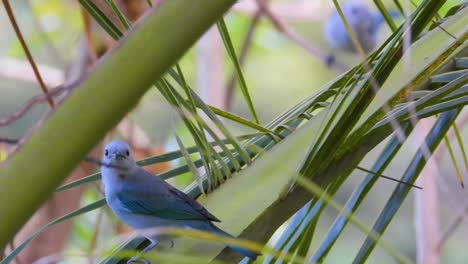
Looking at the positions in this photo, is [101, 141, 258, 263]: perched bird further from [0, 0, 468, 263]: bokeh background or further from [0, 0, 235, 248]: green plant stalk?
[0, 0, 468, 263]: bokeh background

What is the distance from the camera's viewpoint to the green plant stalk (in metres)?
0.33

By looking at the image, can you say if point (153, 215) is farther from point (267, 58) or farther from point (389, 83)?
point (267, 58)

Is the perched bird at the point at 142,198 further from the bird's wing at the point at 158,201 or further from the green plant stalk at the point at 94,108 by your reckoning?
the green plant stalk at the point at 94,108

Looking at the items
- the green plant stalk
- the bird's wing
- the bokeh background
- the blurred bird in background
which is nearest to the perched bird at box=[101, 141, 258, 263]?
the bird's wing

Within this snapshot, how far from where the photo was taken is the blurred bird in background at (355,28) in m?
3.25

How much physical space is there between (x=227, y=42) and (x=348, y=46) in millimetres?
2743

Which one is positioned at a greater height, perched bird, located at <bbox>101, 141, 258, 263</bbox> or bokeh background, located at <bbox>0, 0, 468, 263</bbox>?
bokeh background, located at <bbox>0, 0, 468, 263</bbox>

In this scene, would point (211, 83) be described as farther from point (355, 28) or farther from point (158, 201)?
point (158, 201)

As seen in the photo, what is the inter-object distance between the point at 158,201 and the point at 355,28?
2630mm

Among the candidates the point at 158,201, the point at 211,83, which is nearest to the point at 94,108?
the point at 158,201

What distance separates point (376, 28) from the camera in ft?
11.3

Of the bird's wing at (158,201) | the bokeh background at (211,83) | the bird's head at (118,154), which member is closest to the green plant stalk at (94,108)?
the bird's wing at (158,201)

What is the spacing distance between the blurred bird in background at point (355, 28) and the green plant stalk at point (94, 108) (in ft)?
9.42

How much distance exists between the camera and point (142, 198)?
2.68 feet
